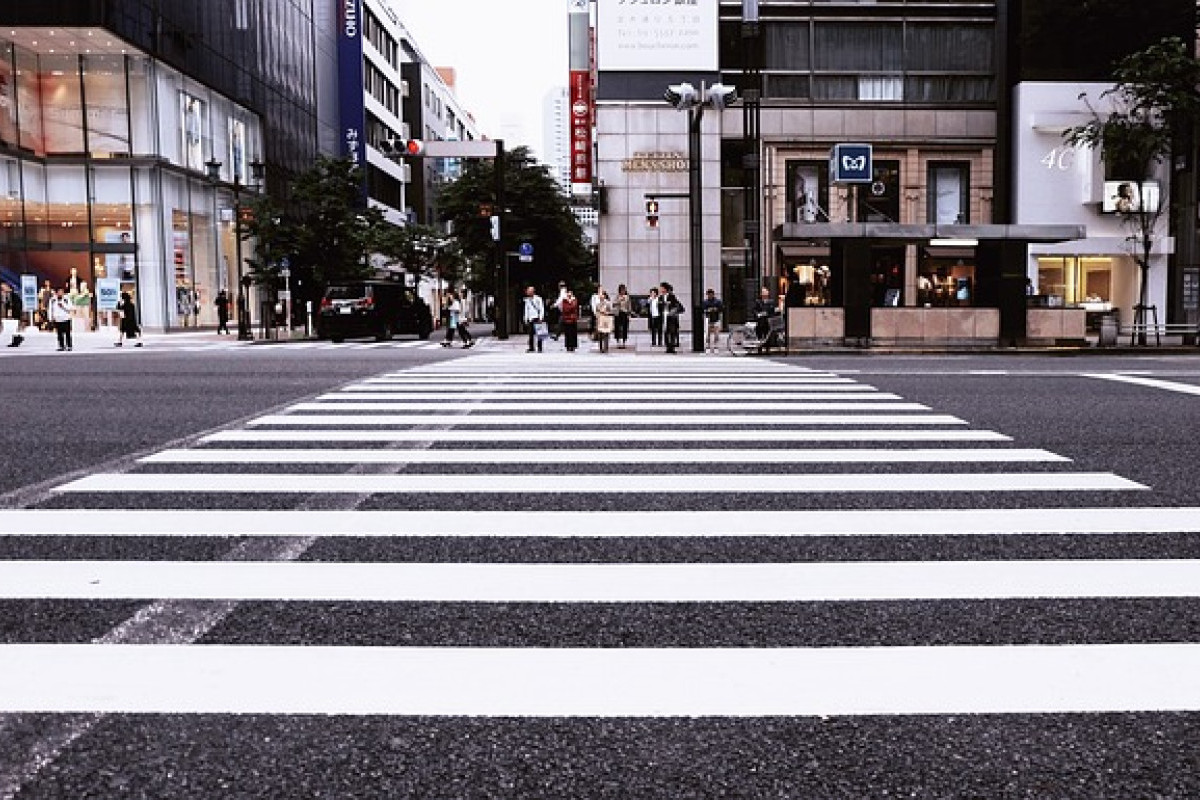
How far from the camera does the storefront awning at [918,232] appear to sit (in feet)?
74.4

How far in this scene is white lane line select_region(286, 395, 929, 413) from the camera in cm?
1059

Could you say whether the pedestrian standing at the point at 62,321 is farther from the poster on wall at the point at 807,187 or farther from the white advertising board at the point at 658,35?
the poster on wall at the point at 807,187

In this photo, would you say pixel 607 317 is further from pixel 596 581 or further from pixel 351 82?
pixel 351 82

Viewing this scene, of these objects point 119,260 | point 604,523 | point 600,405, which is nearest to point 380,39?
point 119,260

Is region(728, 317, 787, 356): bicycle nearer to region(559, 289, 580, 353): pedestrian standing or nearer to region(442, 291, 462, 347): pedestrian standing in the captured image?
region(559, 289, 580, 353): pedestrian standing

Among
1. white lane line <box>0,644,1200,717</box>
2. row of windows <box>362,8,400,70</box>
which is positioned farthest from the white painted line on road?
row of windows <box>362,8,400,70</box>

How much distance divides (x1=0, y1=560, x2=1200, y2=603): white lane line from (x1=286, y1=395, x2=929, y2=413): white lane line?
6.12m

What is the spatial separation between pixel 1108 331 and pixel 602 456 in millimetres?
21053

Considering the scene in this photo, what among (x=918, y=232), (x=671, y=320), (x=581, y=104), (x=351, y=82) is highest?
(x=351, y=82)

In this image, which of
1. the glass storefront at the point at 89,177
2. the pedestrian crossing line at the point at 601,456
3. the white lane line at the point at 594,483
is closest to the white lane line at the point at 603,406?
the pedestrian crossing line at the point at 601,456

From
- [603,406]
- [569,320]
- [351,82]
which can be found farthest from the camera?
[351,82]

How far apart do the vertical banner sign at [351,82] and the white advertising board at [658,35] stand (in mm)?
29144

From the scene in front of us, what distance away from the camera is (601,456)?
7504mm

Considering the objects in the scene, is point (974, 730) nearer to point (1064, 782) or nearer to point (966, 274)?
point (1064, 782)
